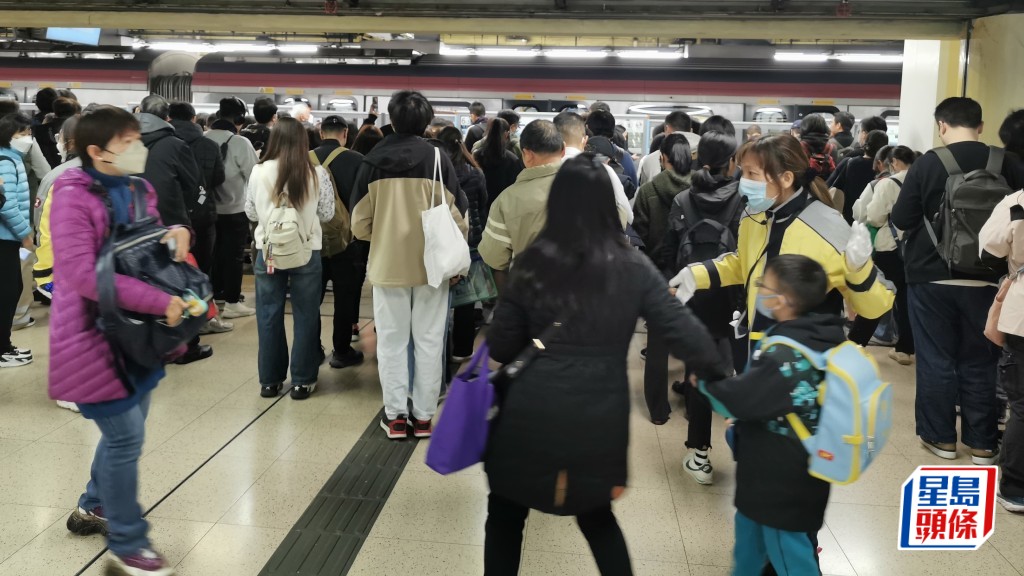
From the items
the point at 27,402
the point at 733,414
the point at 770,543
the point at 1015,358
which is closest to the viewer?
the point at 733,414

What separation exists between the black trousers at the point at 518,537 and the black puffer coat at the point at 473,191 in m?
2.74

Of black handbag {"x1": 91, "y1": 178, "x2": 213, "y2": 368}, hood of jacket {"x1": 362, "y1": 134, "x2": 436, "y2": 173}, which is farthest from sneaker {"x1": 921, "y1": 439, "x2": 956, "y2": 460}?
black handbag {"x1": 91, "y1": 178, "x2": 213, "y2": 368}

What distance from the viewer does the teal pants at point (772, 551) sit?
87.6 inches

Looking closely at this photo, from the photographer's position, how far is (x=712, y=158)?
3611mm

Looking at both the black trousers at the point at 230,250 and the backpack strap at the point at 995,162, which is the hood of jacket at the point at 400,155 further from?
the black trousers at the point at 230,250

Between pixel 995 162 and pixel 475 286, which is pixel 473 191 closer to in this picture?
pixel 475 286

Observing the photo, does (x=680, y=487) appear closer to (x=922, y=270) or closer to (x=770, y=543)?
(x=770, y=543)

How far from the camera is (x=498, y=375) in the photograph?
2.03m

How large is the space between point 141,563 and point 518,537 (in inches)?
49.7

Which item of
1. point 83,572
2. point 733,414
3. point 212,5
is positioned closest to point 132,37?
point 212,5

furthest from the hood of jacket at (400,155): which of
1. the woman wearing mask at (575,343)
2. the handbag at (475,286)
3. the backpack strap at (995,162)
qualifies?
the backpack strap at (995,162)

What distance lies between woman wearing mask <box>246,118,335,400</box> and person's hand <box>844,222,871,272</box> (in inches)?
104

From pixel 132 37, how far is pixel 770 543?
19.3 metres

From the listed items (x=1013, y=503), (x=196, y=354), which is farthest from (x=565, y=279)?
(x=196, y=354)
